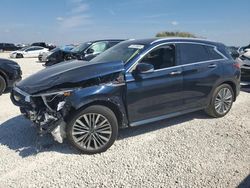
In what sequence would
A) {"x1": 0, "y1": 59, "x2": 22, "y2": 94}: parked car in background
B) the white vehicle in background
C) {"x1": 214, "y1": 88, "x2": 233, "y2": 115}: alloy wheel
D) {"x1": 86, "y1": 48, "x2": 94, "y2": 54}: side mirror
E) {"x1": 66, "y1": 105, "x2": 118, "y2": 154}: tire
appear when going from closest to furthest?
1. {"x1": 66, "y1": 105, "x2": 118, "y2": 154}: tire
2. {"x1": 214, "y1": 88, "x2": 233, "y2": 115}: alloy wheel
3. {"x1": 0, "y1": 59, "x2": 22, "y2": 94}: parked car in background
4. {"x1": 86, "y1": 48, "x2": 94, "y2": 54}: side mirror
5. the white vehicle in background

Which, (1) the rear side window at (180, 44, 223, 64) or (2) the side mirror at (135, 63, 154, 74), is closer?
(2) the side mirror at (135, 63, 154, 74)

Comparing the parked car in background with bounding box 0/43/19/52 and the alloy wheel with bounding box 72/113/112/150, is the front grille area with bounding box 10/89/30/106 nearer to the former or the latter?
the alloy wheel with bounding box 72/113/112/150

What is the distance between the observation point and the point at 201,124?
224 inches

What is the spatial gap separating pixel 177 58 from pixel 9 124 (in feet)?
11.8

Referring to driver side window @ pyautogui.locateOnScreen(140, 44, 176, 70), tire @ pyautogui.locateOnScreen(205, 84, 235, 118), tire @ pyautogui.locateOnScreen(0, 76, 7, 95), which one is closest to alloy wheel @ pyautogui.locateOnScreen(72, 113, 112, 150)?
driver side window @ pyautogui.locateOnScreen(140, 44, 176, 70)

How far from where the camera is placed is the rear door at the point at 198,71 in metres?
5.36

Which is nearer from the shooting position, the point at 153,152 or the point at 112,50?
the point at 153,152

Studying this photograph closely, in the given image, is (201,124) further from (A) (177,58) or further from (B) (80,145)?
(B) (80,145)

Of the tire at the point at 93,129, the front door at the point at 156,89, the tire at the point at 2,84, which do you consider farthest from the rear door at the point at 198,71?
the tire at the point at 2,84

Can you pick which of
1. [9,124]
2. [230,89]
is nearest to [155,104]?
[230,89]

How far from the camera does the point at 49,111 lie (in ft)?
13.6

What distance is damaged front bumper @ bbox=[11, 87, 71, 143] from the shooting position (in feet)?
13.5

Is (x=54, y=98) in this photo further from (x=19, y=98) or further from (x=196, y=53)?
(x=196, y=53)

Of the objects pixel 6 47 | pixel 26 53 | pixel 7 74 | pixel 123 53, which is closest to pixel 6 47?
pixel 6 47
